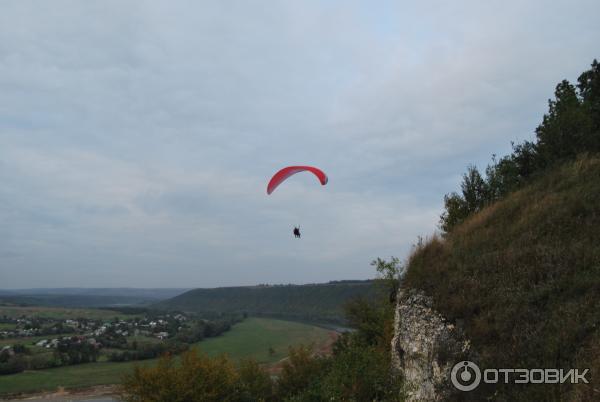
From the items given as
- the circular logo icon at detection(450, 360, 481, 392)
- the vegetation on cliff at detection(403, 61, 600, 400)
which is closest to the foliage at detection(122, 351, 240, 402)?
the vegetation on cliff at detection(403, 61, 600, 400)

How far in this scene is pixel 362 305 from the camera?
37562 mm

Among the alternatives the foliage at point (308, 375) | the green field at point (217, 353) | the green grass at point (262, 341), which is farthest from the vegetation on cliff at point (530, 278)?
the green grass at point (262, 341)

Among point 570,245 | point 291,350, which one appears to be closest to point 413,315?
point 570,245

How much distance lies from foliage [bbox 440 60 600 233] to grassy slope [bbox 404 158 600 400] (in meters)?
6.19

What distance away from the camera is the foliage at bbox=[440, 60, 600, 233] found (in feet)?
80.2

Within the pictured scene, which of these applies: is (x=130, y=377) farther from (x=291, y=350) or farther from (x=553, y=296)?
(x=553, y=296)

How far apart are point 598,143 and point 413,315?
19.1m

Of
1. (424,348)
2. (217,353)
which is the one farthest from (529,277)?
(217,353)

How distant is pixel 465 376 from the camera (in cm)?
1111

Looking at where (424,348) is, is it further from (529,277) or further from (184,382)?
(184,382)

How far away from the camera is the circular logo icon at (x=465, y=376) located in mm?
10711

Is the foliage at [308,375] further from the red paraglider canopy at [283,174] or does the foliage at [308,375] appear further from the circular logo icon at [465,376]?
the red paraglider canopy at [283,174]

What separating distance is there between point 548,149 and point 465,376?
20.4m

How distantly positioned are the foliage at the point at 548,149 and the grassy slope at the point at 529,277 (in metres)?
6.19
